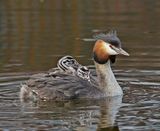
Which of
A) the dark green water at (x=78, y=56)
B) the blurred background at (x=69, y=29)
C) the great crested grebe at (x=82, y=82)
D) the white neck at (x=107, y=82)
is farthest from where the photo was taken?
the blurred background at (x=69, y=29)

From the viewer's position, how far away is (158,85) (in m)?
12.8

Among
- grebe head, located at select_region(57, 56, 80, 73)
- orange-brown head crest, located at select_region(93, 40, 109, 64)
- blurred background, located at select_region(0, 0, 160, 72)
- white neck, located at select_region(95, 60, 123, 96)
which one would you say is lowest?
white neck, located at select_region(95, 60, 123, 96)

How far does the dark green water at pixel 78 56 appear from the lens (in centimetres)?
1044

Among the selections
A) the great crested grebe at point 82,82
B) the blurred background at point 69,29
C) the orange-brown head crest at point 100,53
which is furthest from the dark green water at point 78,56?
the orange-brown head crest at point 100,53

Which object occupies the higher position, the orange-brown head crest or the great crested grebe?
the orange-brown head crest

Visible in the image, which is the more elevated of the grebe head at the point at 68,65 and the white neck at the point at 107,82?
the grebe head at the point at 68,65

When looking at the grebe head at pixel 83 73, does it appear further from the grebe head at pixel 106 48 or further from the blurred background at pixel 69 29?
the blurred background at pixel 69 29

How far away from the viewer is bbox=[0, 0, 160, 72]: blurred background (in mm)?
15672

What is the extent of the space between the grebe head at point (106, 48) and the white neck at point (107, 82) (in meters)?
0.12

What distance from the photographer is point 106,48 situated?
12.0m

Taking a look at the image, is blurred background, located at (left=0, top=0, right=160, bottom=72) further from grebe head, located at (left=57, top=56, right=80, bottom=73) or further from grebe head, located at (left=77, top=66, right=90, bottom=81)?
grebe head, located at (left=77, top=66, right=90, bottom=81)

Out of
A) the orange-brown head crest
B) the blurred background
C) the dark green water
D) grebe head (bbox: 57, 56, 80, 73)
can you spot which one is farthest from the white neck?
the blurred background

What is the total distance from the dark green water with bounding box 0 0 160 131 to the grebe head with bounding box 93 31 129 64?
2.40 ft

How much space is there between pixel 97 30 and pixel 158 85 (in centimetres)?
835
